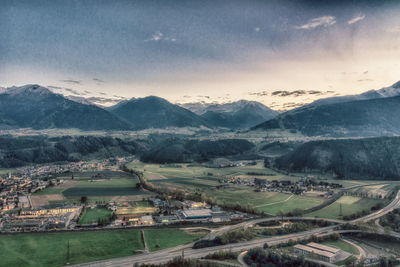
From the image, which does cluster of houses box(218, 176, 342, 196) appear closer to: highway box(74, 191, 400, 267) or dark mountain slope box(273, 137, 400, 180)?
dark mountain slope box(273, 137, 400, 180)

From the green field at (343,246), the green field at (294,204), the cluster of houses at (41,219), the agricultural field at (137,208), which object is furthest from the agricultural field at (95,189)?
the green field at (343,246)


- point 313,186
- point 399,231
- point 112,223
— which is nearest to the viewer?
point 399,231

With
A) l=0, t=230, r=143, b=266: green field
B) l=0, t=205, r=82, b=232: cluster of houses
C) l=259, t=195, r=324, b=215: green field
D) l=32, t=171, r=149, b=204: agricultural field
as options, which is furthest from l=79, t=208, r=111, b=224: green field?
l=259, t=195, r=324, b=215: green field

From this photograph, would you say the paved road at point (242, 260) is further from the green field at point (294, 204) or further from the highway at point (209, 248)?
the green field at point (294, 204)

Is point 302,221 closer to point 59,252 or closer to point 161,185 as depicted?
point 59,252

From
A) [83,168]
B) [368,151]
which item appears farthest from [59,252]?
[368,151]
